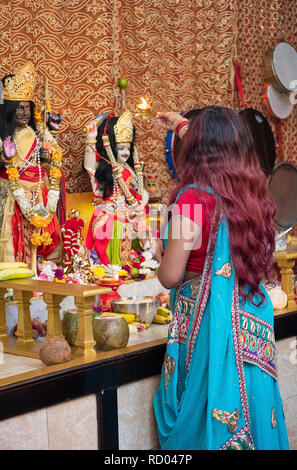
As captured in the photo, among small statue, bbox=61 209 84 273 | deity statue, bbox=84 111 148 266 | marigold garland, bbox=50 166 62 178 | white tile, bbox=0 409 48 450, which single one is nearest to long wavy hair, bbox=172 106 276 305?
white tile, bbox=0 409 48 450

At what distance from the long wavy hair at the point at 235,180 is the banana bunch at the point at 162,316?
3.78ft

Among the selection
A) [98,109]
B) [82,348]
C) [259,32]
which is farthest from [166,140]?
[82,348]

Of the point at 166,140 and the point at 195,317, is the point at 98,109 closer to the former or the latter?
the point at 166,140

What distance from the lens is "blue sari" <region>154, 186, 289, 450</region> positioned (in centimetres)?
196

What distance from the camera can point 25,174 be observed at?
153 inches

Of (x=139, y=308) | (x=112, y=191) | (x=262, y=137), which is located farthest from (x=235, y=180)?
(x=262, y=137)

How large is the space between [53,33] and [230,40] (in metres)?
1.81

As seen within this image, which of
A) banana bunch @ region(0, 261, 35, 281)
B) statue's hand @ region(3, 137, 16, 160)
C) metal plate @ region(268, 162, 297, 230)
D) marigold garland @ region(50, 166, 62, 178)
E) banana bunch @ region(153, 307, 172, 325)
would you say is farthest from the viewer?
metal plate @ region(268, 162, 297, 230)

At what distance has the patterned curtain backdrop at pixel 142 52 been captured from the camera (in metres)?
4.45

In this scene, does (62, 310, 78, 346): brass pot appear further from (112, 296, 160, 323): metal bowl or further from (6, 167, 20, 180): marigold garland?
(6, 167, 20, 180): marigold garland

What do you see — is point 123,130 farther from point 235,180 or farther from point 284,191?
point 235,180

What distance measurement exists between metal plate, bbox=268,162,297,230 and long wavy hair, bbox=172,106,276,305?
320 centimetres

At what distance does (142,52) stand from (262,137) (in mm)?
1417

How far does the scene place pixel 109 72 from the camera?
478 centimetres
